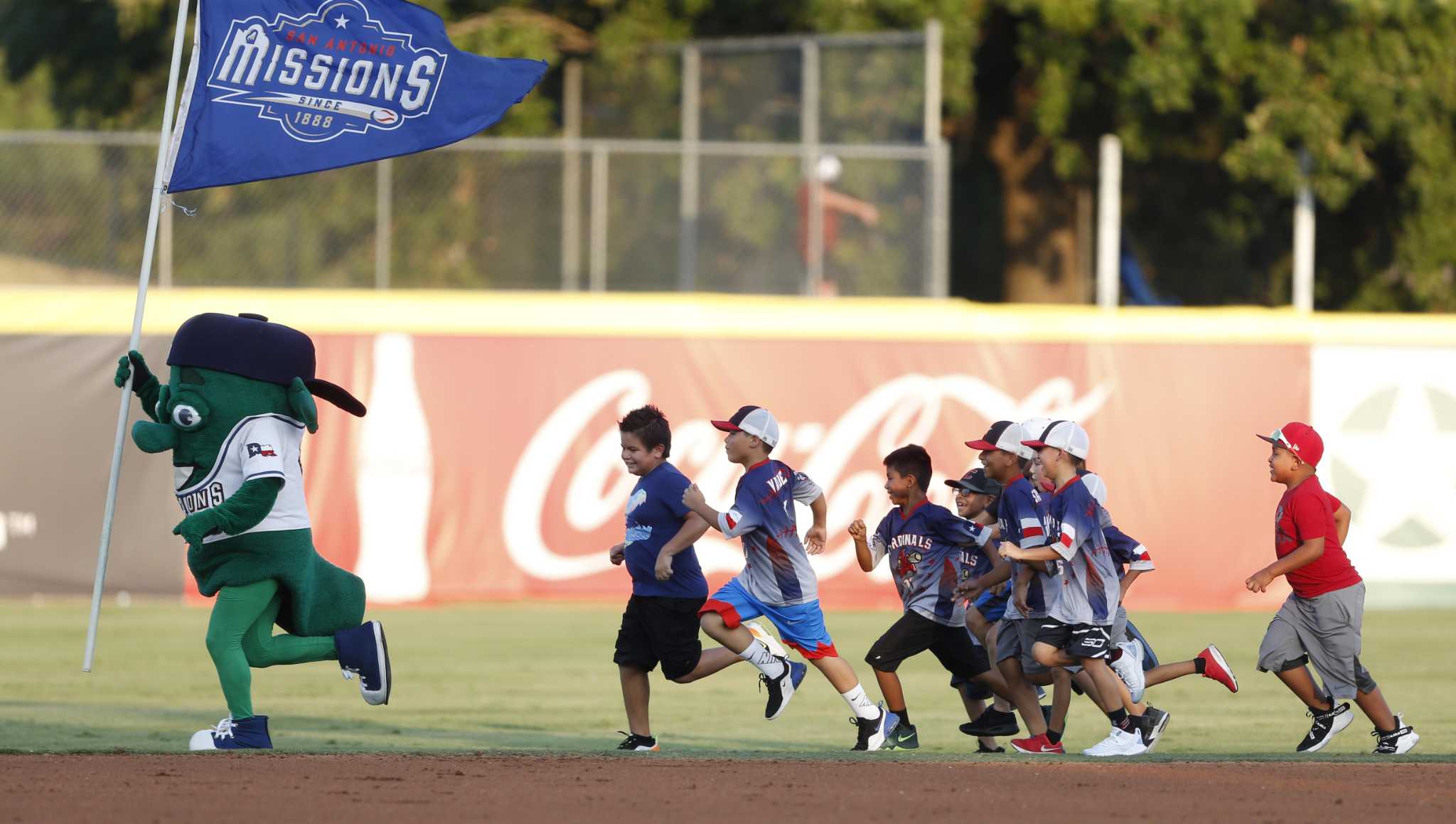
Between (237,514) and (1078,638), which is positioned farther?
(1078,638)

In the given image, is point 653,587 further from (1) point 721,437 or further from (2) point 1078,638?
(1) point 721,437

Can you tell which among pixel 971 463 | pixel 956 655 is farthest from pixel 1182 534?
pixel 956 655

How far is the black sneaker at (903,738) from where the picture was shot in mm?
9102

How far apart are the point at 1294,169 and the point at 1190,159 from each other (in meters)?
2.97

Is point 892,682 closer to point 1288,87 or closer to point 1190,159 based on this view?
point 1288,87

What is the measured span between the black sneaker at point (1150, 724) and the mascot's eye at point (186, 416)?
4.34 m

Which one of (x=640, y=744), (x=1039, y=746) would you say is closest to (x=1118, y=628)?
(x=1039, y=746)

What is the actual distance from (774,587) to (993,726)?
4.07 feet

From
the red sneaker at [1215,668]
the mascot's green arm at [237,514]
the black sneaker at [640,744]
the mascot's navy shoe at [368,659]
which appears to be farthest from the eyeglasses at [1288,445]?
the mascot's green arm at [237,514]

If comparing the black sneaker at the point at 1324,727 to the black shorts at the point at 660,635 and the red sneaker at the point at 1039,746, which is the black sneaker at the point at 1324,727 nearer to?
the red sneaker at the point at 1039,746

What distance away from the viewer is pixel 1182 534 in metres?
16.2

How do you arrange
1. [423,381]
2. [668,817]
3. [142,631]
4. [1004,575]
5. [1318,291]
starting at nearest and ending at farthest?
[668,817] → [1004,575] → [142,631] → [423,381] → [1318,291]

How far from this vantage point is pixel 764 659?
9.03 meters

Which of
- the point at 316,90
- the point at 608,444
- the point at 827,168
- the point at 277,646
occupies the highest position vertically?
the point at 827,168
